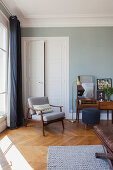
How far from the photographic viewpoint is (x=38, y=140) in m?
2.72

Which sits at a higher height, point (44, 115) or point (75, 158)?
point (44, 115)

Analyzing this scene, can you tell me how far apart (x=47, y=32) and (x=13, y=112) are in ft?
8.84

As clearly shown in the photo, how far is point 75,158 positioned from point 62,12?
148 inches

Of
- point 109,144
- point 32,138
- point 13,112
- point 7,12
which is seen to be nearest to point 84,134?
point 32,138

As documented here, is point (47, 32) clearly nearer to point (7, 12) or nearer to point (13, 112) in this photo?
point (7, 12)

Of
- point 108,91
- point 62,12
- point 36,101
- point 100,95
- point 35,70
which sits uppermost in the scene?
point 62,12

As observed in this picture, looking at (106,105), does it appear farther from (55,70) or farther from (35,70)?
(35,70)

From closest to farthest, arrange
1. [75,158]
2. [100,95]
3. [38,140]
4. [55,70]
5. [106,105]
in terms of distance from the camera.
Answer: [75,158] → [38,140] → [106,105] → [100,95] → [55,70]

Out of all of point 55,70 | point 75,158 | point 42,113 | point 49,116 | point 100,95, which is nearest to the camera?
point 75,158

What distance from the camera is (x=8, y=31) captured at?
3494 millimetres

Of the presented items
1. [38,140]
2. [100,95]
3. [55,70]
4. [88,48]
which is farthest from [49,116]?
[88,48]

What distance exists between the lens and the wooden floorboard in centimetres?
207

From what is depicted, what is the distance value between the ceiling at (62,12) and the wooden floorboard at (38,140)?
321cm

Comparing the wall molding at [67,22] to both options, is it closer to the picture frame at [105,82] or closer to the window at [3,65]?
the window at [3,65]
